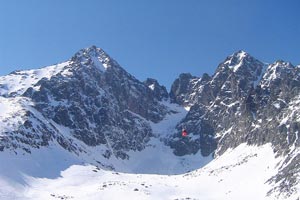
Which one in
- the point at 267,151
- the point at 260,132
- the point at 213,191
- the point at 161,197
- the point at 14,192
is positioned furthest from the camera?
the point at 260,132

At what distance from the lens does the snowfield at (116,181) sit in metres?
136

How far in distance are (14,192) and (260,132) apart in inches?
3938

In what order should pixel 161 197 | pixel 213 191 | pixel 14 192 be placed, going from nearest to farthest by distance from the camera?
pixel 14 192 → pixel 161 197 → pixel 213 191

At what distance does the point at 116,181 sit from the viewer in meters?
155

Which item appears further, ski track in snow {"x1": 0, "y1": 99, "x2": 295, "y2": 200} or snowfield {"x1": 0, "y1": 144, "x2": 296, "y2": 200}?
ski track in snow {"x1": 0, "y1": 99, "x2": 295, "y2": 200}

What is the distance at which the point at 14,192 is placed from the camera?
12888cm

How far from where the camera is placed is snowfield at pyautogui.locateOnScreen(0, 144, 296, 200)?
136500 mm

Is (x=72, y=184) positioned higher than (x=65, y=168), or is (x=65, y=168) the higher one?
(x=65, y=168)

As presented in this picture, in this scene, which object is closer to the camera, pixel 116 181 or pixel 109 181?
pixel 109 181

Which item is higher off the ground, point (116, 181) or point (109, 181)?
point (116, 181)

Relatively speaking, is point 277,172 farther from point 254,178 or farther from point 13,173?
point 13,173

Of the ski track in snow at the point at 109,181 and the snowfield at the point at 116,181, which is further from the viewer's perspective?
the ski track in snow at the point at 109,181

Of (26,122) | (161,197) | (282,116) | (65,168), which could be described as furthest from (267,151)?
(26,122)

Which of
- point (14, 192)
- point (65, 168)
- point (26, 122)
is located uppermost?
point (26, 122)
